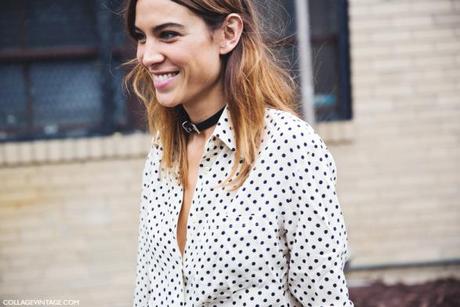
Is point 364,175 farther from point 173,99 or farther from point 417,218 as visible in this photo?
point 173,99

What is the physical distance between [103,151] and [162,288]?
3.20m

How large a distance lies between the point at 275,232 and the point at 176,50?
1.98 ft

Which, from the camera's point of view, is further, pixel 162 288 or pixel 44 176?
pixel 44 176

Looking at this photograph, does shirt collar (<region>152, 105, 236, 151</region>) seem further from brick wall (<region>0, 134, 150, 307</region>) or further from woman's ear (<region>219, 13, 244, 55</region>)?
brick wall (<region>0, 134, 150, 307</region>)

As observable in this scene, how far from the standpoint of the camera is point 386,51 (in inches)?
209

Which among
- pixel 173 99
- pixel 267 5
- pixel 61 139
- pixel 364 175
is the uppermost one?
pixel 267 5

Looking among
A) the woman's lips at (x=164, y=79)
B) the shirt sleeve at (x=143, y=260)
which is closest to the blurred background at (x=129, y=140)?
the shirt sleeve at (x=143, y=260)

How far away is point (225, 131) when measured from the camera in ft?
6.88

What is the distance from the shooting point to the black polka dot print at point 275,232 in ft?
6.33

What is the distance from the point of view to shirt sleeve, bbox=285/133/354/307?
192 centimetres

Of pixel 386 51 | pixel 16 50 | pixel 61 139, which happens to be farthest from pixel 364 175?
pixel 16 50

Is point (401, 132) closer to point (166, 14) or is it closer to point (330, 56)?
point (330, 56)

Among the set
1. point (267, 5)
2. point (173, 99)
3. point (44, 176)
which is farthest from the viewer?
point (44, 176)

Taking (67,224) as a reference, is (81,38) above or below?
above
